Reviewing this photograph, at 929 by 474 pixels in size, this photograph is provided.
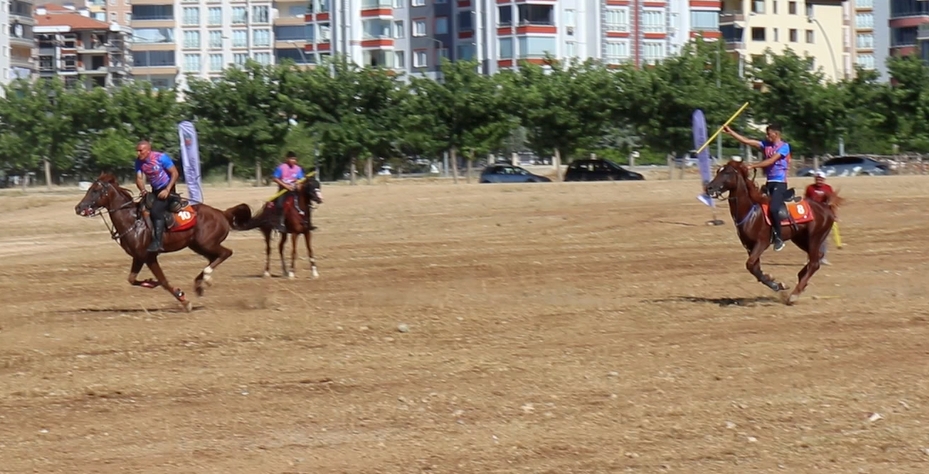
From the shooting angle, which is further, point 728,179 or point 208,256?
point 208,256

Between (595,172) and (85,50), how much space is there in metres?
93.3

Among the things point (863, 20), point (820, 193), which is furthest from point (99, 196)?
point (863, 20)

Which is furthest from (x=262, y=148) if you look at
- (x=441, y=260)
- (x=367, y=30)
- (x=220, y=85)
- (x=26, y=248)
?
(x=367, y=30)

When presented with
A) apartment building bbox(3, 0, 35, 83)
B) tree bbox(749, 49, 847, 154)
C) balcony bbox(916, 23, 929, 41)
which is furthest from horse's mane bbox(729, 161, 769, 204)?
apartment building bbox(3, 0, 35, 83)

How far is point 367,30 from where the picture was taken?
332ft

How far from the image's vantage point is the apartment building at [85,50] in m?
134

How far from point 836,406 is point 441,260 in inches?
531

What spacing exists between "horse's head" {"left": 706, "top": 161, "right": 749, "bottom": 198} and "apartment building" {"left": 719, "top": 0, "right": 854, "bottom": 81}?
8906 centimetres

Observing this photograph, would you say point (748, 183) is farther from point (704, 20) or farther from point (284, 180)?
point (704, 20)

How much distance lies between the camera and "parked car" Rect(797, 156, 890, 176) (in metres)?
56.3

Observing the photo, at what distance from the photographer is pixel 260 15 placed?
138 metres

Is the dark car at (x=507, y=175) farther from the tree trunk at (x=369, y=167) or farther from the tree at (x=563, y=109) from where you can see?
the tree trunk at (x=369, y=167)

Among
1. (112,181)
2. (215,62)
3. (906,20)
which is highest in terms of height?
(215,62)

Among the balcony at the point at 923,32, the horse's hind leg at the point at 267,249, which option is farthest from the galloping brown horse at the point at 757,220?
the balcony at the point at 923,32
